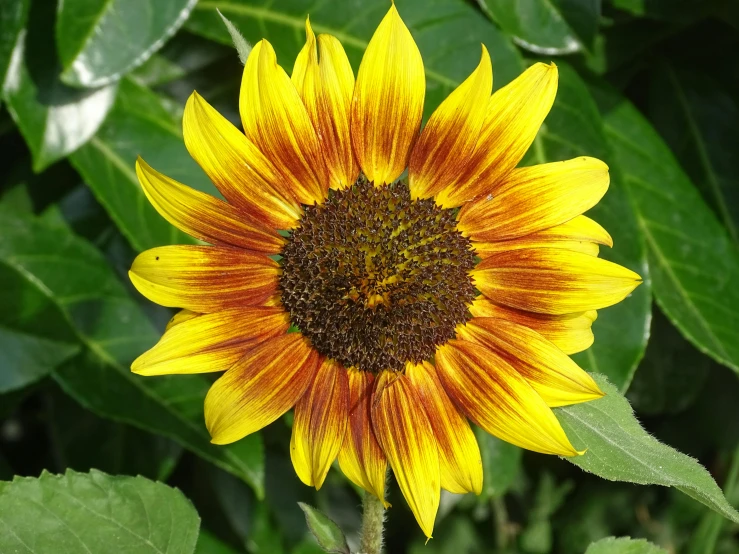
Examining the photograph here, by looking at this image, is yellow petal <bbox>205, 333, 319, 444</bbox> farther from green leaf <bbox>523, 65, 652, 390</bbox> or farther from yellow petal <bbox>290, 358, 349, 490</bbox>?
green leaf <bbox>523, 65, 652, 390</bbox>

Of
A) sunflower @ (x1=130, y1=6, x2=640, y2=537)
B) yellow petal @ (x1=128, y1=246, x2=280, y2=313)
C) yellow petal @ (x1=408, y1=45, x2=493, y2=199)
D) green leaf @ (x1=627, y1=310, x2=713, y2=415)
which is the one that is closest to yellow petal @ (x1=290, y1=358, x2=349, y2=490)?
sunflower @ (x1=130, y1=6, x2=640, y2=537)

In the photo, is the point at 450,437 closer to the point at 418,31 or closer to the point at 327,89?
the point at 327,89

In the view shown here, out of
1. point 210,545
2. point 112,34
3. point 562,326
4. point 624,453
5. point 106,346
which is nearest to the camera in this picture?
point 624,453

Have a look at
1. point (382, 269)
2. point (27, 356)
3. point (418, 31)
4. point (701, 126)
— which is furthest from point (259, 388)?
point (701, 126)

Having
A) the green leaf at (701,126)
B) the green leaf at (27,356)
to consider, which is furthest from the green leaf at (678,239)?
the green leaf at (27,356)

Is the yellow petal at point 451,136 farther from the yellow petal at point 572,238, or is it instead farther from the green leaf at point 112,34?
the green leaf at point 112,34
